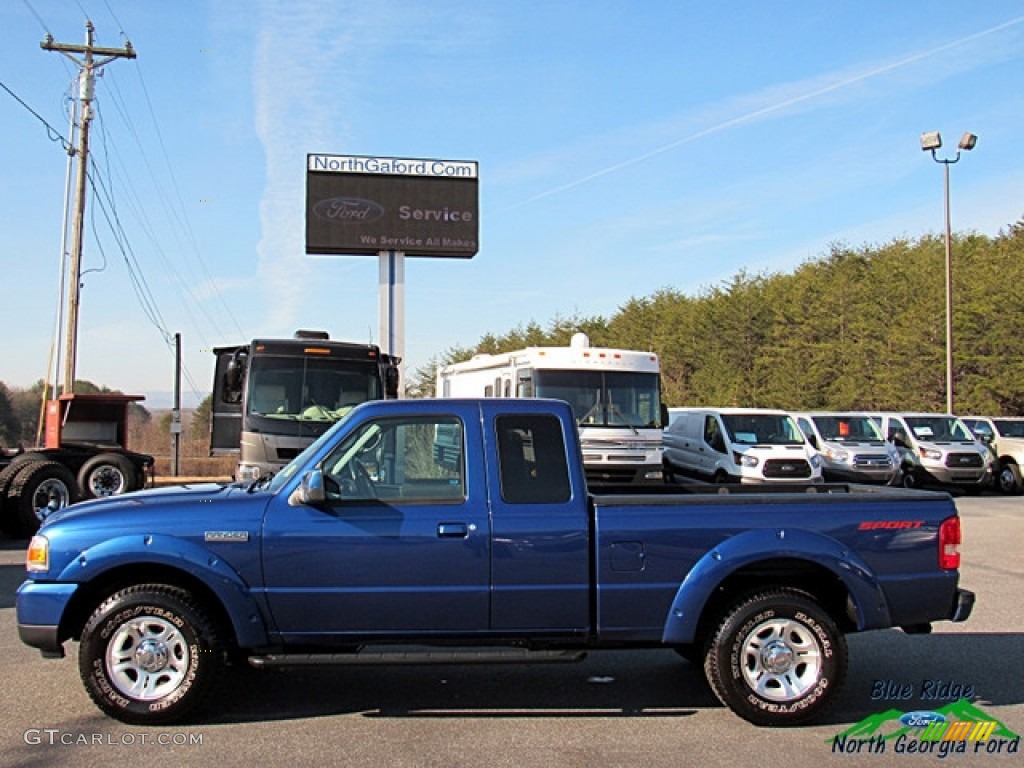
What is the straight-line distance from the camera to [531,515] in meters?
5.54

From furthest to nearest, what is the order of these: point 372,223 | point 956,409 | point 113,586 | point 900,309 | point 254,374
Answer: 1. point 900,309
2. point 956,409
3. point 372,223
4. point 254,374
5. point 113,586

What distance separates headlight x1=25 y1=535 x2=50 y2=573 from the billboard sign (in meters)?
21.7

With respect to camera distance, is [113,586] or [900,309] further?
[900,309]

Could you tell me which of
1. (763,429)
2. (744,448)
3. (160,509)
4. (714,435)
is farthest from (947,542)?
(714,435)

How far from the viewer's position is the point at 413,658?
17.6 feet

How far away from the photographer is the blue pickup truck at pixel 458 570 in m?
5.41

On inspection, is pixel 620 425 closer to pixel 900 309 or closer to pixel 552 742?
pixel 552 742

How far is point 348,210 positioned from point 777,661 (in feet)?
75.4

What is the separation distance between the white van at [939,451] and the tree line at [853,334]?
12.4 meters

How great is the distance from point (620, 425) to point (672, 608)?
11.5 metres

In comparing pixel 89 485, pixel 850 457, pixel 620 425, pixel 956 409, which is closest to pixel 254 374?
pixel 89 485

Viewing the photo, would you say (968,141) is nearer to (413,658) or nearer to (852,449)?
(852,449)

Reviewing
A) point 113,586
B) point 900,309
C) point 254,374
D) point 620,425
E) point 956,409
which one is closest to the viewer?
point 113,586

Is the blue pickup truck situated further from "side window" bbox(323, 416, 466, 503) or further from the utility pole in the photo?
the utility pole
